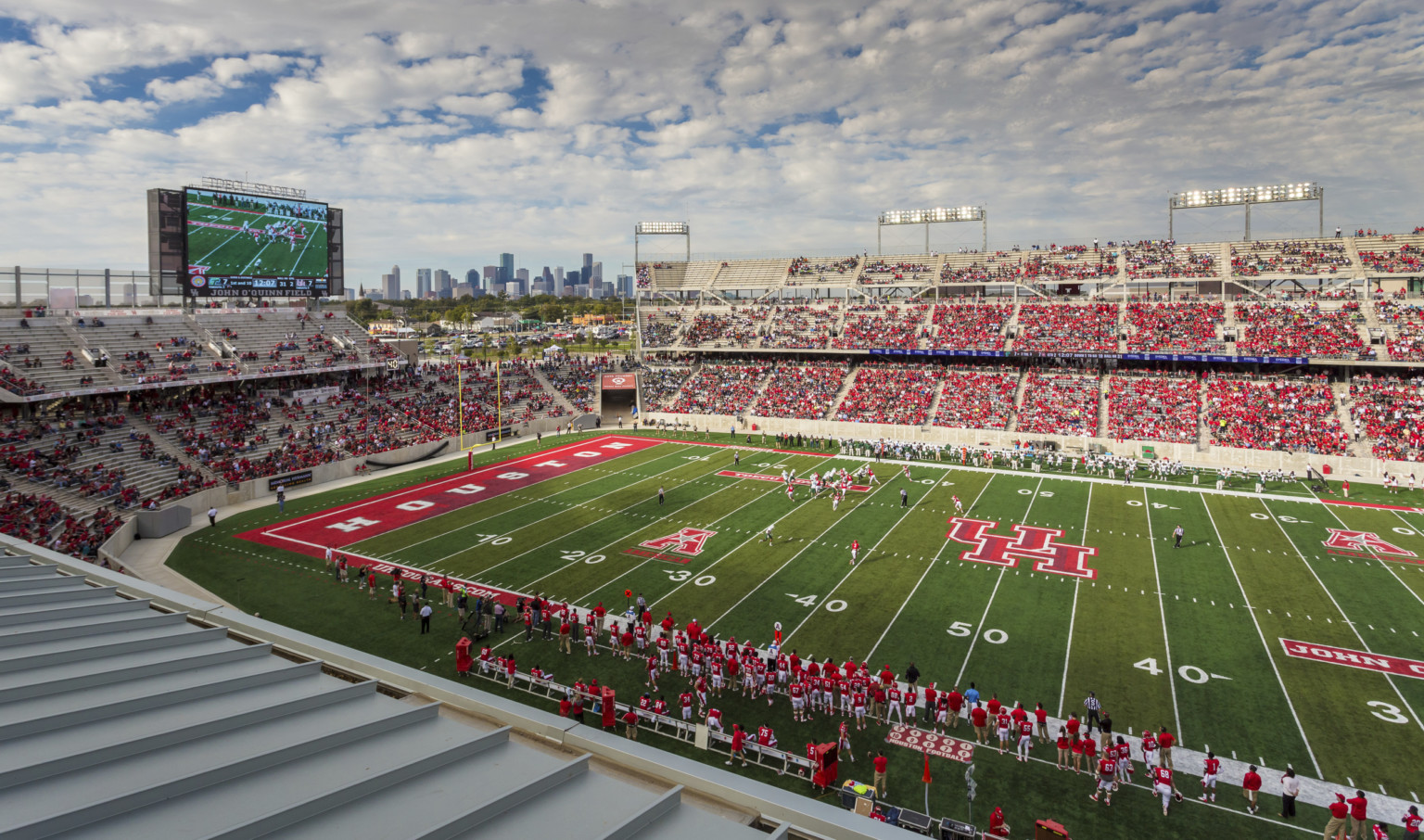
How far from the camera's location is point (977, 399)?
4591 cm

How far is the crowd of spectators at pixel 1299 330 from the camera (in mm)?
40938

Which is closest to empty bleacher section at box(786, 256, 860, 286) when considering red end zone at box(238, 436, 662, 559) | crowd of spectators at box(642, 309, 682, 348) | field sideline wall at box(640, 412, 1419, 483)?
crowd of spectators at box(642, 309, 682, 348)

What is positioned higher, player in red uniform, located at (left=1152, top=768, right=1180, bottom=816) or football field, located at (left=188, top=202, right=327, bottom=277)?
football field, located at (left=188, top=202, right=327, bottom=277)

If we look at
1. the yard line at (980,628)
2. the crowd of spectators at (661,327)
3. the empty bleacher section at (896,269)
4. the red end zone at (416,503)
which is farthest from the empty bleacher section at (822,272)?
the yard line at (980,628)

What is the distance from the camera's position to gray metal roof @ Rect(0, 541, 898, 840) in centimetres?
363

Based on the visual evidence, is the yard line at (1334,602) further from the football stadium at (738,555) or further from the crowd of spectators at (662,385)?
the crowd of spectators at (662,385)

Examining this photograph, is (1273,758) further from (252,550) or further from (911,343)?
(911,343)

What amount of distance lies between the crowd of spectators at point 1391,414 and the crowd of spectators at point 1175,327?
7034 mm

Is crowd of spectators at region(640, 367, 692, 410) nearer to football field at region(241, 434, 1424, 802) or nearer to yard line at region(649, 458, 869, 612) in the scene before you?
football field at region(241, 434, 1424, 802)

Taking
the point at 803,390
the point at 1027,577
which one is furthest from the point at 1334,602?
the point at 803,390

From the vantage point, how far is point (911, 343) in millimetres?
51844

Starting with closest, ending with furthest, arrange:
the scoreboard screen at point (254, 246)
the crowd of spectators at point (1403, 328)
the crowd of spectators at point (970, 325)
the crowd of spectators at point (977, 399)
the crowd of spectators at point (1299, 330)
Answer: the scoreboard screen at point (254, 246) < the crowd of spectators at point (1403, 328) < the crowd of spectators at point (1299, 330) < the crowd of spectators at point (977, 399) < the crowd of spectators at point (970, 325)

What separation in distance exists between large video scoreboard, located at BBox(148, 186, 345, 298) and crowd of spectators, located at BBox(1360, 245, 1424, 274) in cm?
6424

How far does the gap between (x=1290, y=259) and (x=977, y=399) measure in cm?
2542
